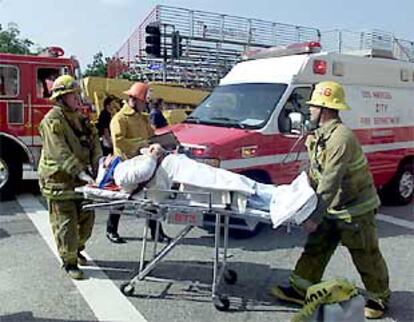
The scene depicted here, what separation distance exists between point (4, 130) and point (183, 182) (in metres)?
6.25

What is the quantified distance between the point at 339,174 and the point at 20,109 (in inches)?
277

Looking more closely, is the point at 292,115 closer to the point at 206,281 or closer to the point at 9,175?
the point at 206,281

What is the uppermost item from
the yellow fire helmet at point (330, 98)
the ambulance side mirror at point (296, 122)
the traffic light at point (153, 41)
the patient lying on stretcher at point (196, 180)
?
the traffic light at point (153, 41)

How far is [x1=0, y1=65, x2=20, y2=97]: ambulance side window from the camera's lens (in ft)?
32.2

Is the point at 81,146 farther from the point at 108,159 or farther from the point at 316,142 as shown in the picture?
the point at 316,142

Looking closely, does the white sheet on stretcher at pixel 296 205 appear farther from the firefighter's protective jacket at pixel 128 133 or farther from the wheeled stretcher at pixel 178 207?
the firefighter's protective jacket at pixel 128 133

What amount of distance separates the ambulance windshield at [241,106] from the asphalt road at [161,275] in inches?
57.9

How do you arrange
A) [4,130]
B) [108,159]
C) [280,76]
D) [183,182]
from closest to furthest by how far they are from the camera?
1. [183,182]
2. [108,159]
3. [280,76]
4. [4,130]

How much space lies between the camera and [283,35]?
90.1 feet

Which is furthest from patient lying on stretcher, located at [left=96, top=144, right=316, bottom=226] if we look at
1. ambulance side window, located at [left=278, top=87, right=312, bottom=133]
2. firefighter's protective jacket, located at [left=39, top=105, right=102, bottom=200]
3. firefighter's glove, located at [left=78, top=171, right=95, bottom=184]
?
ambulance side window, located at [left=278, top=87, right=312, bottom=133]

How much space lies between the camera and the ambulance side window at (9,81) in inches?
386

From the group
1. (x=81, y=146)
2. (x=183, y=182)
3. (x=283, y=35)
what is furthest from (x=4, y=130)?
(x=283, y=35)

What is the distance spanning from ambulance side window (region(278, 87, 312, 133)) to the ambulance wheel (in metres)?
2.68

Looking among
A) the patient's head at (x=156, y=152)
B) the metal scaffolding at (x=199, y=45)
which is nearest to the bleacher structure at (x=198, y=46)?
the metal scaffolding at (x=199, y=45)
